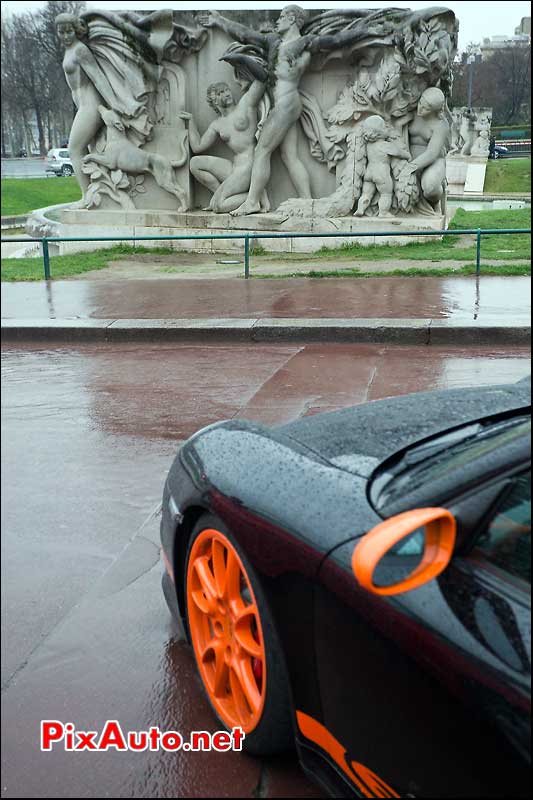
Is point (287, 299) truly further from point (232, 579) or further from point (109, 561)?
point (232, 579)

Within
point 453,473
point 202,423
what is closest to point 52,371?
point 202,423

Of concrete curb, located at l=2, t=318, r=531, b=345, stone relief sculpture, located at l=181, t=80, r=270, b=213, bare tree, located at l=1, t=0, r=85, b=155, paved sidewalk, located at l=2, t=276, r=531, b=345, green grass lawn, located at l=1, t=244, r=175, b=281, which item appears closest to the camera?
bare tree, located at l=1, t=0, r=85, b=155

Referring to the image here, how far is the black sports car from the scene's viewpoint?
1.80m

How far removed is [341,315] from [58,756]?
8.47 m

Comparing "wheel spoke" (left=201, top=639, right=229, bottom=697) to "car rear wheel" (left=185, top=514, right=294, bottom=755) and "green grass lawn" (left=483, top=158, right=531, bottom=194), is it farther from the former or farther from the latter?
"green grass lawn" (left=483, top=158, right=531, bottom=194)

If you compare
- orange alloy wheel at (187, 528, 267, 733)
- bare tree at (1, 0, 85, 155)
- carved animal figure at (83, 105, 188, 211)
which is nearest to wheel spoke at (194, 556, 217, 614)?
orange alloy wheel at (187, 528, 267, 733)

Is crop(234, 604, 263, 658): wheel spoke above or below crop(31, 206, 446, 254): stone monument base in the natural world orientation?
below

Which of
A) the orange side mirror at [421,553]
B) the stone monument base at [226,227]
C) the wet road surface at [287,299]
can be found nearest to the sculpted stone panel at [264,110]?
the stone monument base at [226,227]

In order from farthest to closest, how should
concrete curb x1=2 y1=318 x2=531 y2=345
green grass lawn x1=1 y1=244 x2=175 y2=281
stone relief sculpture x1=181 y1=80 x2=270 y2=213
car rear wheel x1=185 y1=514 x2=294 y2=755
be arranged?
stone relief sculpture x1=181 y1=80 x2=270 y2=213 < green grass lawn x1=1 y1=244 x2=175 y2=281 < concrete curb x1=2 y1=318 x2=531 y2=345 < car rear wheel x1=185 y1=514 x2=294 y2=755

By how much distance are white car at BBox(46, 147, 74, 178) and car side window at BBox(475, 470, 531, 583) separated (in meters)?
36.9

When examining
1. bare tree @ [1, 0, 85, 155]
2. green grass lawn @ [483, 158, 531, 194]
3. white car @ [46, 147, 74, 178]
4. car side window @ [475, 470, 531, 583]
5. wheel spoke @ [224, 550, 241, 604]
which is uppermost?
white car @ [46, 147, 74, 178]

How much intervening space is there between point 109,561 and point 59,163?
39399mm

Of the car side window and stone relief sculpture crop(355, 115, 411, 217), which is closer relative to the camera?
the car side window

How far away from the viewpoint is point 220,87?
19.1 metres
